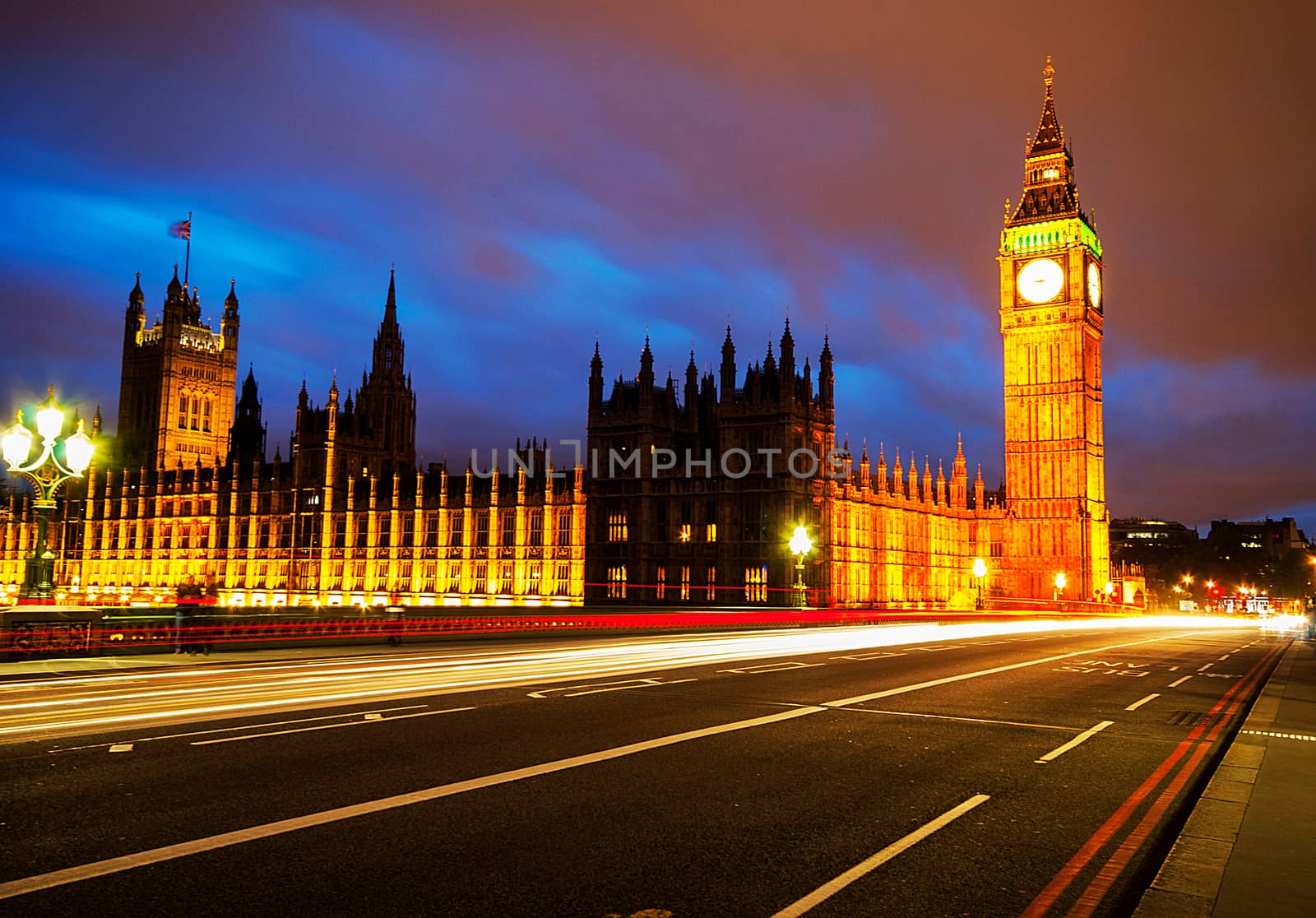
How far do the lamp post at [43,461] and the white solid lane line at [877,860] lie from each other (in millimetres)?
19341

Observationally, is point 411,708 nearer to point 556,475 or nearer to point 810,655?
point 810,655

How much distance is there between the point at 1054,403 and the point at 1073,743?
86.8 meters

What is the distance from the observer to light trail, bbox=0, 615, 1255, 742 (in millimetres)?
13172

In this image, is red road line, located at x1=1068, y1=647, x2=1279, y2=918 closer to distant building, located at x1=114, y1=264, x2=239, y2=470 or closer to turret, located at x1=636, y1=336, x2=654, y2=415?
turret, located at x1=636, y1=336, x2=654, y2=415

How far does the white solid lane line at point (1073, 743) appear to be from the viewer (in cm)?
1118

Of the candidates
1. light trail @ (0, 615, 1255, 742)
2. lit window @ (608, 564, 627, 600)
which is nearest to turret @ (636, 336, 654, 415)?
lit window @ (608, 564, 627, 600)

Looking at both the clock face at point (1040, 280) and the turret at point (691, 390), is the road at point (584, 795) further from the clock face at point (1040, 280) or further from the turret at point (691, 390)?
the clock face at point (1040, 280)

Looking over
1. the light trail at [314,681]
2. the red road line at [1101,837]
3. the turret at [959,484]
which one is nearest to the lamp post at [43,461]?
the light trail at [314,681]

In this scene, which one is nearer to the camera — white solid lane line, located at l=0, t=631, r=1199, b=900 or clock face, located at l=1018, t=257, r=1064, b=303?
white solid lane line, located at l=0, t=631, r=1199, b=900

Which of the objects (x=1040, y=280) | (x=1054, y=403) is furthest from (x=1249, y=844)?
(x=1040, y=280)

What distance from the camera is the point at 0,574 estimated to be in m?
111

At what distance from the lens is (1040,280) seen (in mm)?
94312

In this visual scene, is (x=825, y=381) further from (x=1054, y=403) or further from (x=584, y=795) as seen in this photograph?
(x=584, y=795)

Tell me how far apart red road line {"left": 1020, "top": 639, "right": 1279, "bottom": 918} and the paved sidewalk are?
0.55 metres
